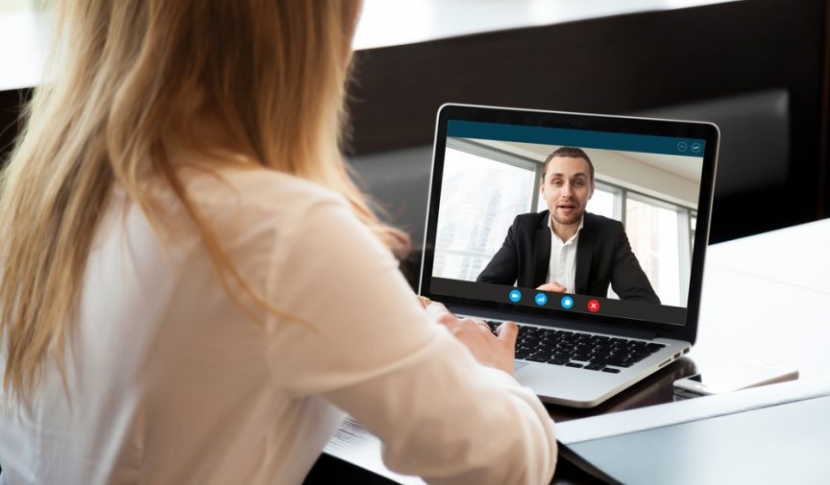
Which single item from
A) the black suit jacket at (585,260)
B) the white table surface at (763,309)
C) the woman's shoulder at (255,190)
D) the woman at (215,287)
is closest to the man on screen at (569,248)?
the black suit jacket at (585,260)

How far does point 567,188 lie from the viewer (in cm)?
138

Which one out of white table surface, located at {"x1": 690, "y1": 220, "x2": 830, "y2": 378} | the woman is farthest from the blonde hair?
white table surface, located at {"x1": 690, "y1": 220, "x2": 830, "y2": 378}

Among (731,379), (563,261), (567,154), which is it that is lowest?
(731,379)

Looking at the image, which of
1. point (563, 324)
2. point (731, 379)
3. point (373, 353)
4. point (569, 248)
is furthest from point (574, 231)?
point (373, 353)

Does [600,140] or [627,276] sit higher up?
[600,140]

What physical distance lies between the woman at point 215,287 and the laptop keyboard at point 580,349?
0.34 m

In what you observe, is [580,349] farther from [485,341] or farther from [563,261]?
[485,341]

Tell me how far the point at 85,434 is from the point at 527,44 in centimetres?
186

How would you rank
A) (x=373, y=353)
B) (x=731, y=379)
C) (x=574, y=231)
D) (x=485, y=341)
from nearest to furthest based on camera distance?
(x=373, y=353)
(x=485, y=341)
(x=731, y=379)
(x=574, y=231)

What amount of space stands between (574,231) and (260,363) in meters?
0.63

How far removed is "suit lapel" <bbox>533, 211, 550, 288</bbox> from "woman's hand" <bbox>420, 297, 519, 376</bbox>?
267 mm

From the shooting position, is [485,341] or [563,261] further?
[563,261]

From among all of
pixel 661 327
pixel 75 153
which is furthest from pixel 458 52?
pixel 75 153

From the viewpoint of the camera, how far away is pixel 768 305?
5.01 feet
